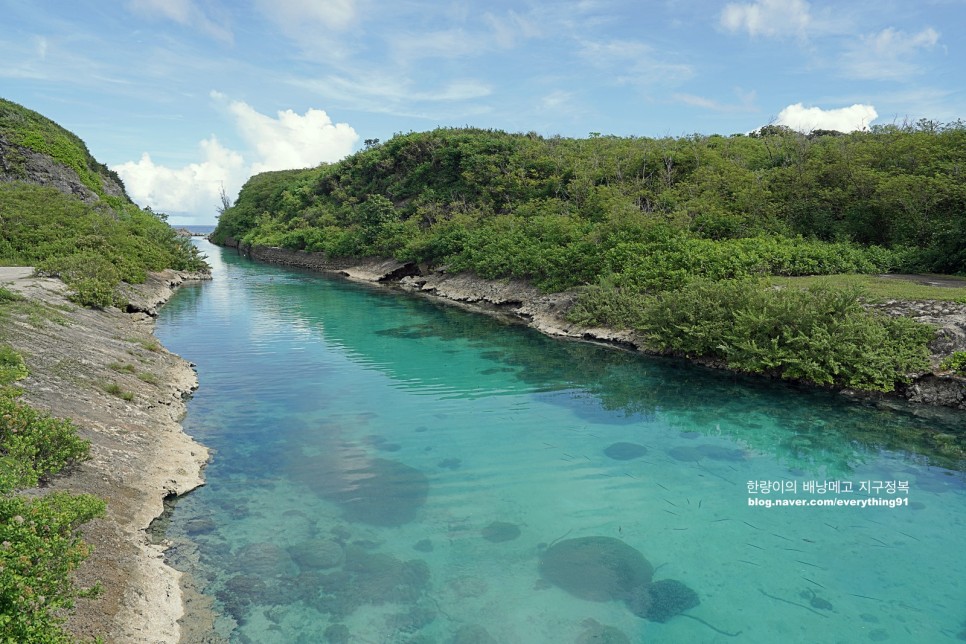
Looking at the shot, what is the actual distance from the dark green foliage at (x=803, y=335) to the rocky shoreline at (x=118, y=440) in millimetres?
16401

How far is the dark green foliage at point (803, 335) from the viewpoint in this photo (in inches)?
648

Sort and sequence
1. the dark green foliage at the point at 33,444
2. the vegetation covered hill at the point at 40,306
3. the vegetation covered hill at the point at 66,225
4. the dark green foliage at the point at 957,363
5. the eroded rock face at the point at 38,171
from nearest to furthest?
the vegetation covered hill at the point at 40,306, the dark green foliage at the point at 33,444, the dark green foliage at the point at 957,363, the vegetation covered hill at the point at 66,225, the eroded rock face at the point at 38,171

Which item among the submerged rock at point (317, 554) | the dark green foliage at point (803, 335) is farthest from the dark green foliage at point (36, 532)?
the dark green foliage at point (803, 335)

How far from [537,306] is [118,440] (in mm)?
22683

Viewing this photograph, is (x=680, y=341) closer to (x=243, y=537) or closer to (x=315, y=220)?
(x=243, y=537)

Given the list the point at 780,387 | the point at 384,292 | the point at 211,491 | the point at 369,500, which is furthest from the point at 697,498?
the point at 384,292

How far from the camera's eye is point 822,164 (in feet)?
108

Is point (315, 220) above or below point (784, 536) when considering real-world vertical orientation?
above

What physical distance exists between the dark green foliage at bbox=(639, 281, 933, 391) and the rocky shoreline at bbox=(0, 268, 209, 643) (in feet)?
53.8

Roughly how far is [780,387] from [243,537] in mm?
16246

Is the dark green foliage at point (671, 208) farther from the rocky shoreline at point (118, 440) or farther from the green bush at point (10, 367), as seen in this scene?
the green bush at point (10, 367)

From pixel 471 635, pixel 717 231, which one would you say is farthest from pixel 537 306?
pixel 471 635

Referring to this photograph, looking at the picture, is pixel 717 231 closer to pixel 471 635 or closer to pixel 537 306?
pixel 537 306

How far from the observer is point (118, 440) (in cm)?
1130
